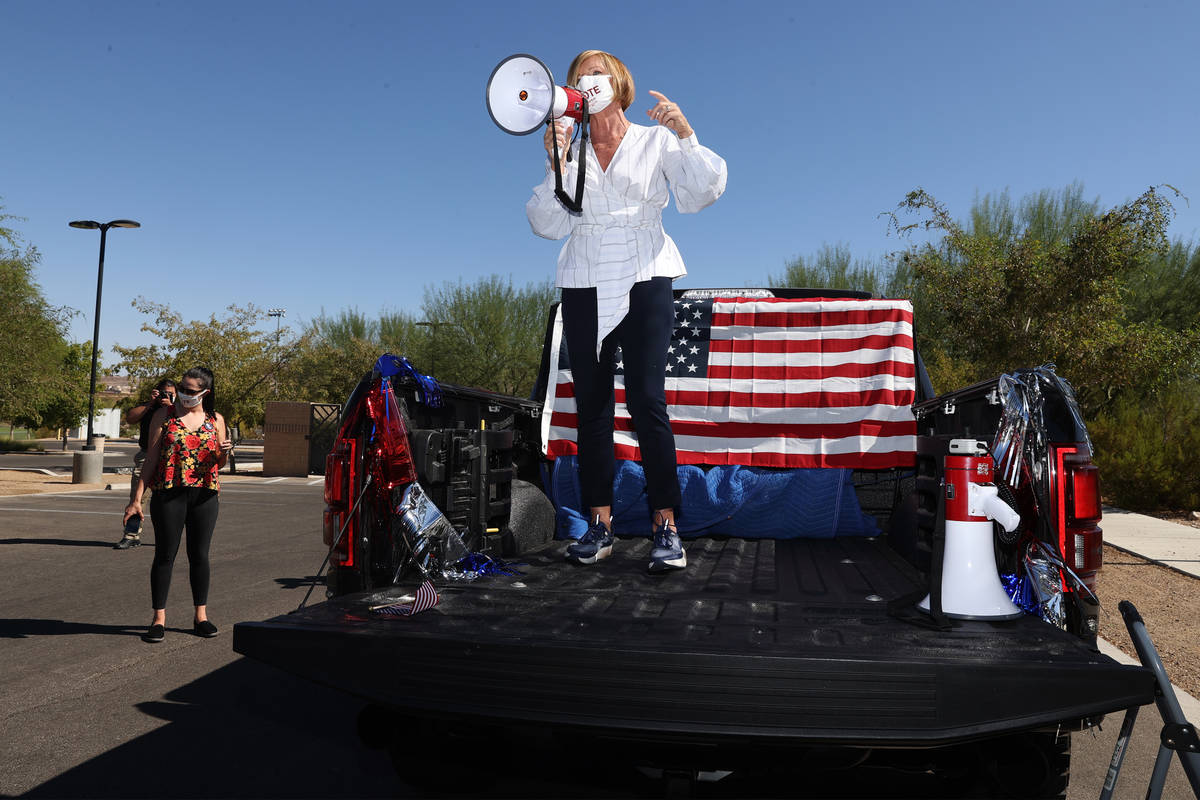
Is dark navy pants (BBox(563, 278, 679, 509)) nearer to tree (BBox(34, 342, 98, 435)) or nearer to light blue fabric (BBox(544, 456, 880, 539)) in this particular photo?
light blue fabric (BBox(544, 456, 880, 539))

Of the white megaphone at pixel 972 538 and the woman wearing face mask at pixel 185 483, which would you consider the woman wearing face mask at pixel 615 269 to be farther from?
the woman wearing face mask at pixel 185 483

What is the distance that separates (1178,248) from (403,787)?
2790 centimetres

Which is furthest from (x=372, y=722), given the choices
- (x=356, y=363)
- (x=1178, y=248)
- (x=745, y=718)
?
(x=356, y=363)

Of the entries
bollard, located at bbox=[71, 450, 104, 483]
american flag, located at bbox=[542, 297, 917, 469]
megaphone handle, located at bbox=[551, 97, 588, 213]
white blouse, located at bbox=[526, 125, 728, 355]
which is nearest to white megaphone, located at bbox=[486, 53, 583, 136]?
megaphone handle, located at bbox=[551, 97, 588, 213]

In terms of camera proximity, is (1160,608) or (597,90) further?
(1160,608)

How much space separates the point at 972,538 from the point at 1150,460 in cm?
1413

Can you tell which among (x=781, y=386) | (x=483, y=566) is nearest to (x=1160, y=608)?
(x=781, y=386)

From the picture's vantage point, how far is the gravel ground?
5.52 meters

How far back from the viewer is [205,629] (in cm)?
573

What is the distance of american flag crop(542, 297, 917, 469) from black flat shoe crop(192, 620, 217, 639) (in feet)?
8.61

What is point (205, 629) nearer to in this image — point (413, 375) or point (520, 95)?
point (413, 375)

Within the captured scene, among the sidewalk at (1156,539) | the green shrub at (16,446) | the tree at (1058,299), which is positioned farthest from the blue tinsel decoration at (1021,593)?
the green shrub at (16,446)

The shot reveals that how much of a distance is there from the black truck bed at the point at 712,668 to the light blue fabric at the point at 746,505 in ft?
6.55

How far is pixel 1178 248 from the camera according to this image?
81.2 feet
